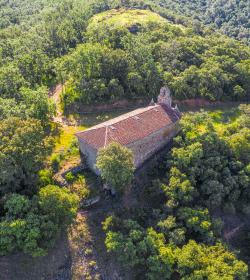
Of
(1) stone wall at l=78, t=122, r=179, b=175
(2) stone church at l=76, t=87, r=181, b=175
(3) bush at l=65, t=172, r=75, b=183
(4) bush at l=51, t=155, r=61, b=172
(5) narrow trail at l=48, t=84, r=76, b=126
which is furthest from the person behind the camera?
(5) narrow trail at l=48, t=84, r=76, b=126

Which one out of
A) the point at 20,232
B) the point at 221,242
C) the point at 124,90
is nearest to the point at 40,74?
the point at 124,90

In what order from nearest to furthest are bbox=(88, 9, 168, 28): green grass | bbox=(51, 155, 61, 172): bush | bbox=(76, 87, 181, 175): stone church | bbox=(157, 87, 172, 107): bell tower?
bbox=(76, 87, 181, 175): stone church → bbox=(51, 155, 61, 172): bush → bbox=(157, 87, 172, 107): bell tower → bbox=(88, 9, 168, 28): green grass

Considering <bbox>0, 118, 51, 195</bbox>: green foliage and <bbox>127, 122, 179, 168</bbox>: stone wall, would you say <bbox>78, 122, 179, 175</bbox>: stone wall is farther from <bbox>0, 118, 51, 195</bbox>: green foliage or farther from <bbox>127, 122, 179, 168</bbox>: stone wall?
<bbox>0, 118, 51, 195</bbox>: green foliage

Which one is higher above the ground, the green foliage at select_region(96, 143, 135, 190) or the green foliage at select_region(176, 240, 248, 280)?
the green foliage at select_region(96, 143, 135, 190)

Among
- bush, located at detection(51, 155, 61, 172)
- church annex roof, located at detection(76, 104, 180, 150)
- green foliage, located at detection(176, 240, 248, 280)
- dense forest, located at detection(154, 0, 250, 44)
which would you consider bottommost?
dense forest, located at detection(154, 0, 250, 44)

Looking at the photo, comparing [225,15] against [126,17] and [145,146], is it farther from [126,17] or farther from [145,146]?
[145,146]

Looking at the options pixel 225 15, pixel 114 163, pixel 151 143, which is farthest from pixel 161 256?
pixel 225 15

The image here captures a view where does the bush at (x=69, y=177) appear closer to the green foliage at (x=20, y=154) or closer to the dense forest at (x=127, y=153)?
the dense forest at (x=127, y=153)

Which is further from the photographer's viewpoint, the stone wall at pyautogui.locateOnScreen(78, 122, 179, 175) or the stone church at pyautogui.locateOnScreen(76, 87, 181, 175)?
the stone wall at pyautogui.locateOnScreen(78, 122, 179, 175)

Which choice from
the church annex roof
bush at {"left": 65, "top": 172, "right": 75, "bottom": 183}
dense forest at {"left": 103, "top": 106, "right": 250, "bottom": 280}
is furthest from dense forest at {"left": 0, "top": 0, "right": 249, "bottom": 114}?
bush at {"left": 65, "top": 172, "right": 75, "bottom": 183}

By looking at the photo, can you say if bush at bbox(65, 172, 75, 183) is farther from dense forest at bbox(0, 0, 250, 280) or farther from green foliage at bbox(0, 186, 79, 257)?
green foliage at bbox(0, 186, 79, 257)
